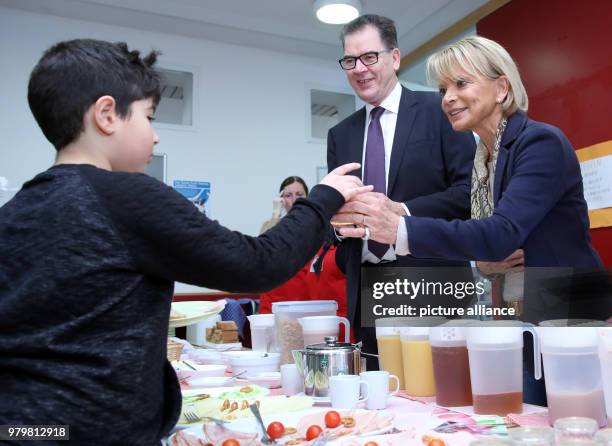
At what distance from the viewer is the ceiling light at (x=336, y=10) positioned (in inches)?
167

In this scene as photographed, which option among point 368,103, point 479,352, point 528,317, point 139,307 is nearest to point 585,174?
point 368,103

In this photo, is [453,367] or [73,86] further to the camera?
[453,367]

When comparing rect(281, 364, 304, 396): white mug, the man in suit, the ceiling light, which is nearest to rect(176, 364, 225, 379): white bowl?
rect(281, 364, 304, 396): white mug

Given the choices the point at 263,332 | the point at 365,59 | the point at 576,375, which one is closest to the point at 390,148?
the point at 365,59

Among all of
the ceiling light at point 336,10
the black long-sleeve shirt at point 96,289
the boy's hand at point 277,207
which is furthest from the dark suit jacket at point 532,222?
the ceiling light at point 336,10

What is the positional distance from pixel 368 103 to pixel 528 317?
997 millimetres

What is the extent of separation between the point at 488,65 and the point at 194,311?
107 centimetres

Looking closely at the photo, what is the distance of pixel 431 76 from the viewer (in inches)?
65.8

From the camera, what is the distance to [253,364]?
4.97 feet

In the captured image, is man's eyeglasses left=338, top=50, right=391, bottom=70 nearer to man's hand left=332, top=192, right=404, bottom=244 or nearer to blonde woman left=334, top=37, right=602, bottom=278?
blonde woman left=334, top=37, right=602, bottom=278

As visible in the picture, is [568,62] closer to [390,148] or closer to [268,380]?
[390,148]

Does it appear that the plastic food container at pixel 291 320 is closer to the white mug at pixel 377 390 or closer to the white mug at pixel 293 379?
the white mug at pixel 293 379

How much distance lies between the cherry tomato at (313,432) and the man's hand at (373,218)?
511 mm

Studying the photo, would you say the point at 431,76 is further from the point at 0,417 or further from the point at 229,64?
the point at 229,64
